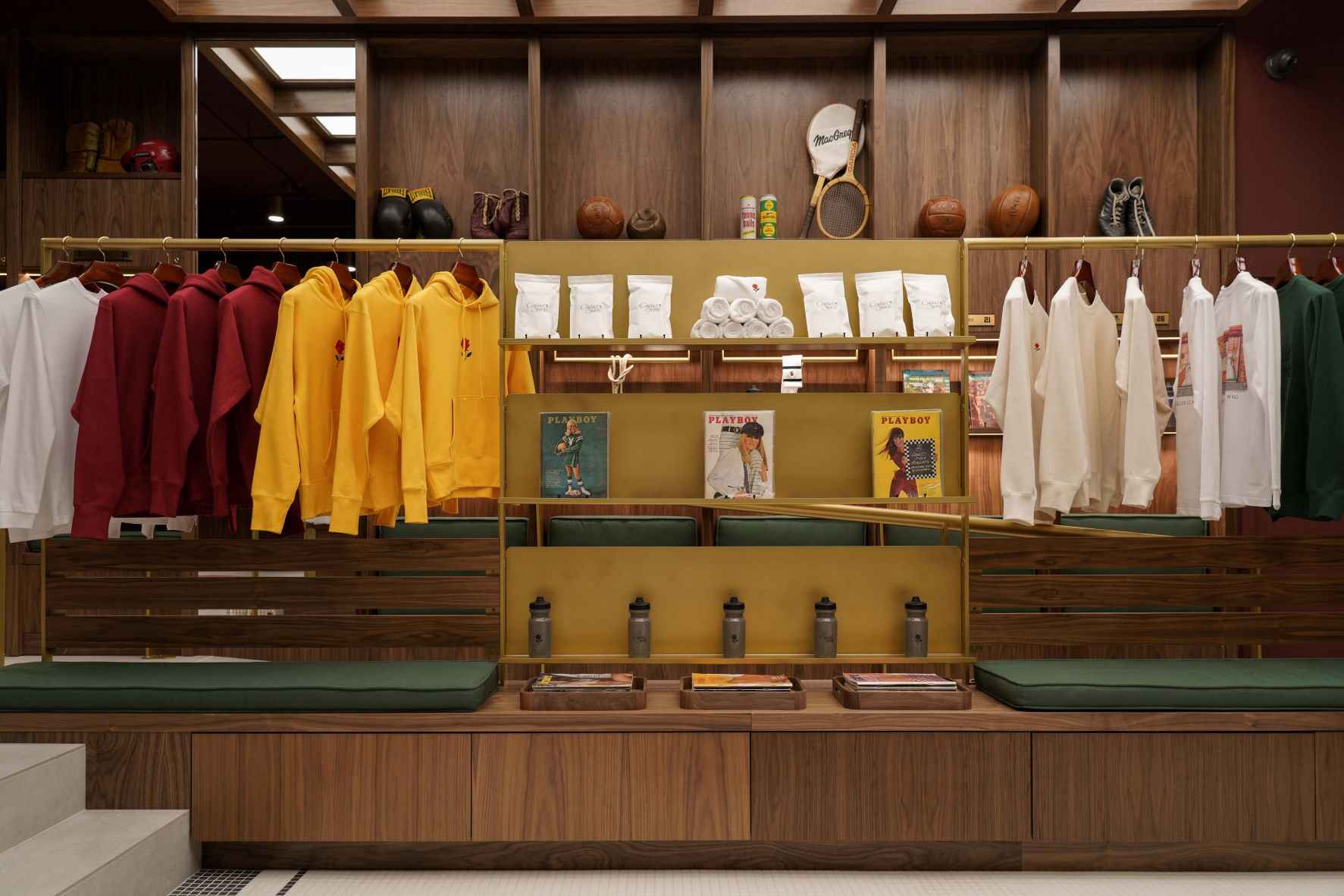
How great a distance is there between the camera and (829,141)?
4246 millimetres

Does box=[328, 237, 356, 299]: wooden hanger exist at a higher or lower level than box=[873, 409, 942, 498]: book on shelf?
higher

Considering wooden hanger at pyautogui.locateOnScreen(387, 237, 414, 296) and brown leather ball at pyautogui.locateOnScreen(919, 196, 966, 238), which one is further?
brown leather ball at pyautogui.locateOnScreen(919, 196, 966, 238)

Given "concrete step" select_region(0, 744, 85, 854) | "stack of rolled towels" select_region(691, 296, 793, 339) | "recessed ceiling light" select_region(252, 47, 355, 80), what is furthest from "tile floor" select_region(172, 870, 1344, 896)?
"recessed ceiling light" select_region(252, 47, 355, 80)

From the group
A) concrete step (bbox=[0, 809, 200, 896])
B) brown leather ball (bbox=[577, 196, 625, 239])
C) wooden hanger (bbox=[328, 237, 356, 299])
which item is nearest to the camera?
concrete step (bbox=[0, 809, 200, 896])

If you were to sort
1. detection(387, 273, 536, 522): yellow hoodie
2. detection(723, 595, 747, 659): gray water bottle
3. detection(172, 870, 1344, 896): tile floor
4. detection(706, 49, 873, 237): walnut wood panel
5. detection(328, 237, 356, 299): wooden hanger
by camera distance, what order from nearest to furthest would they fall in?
detection(172, 870, 1344, 896): tile floor
detection(387, 273, 536, 522): yellow hoodie
detection(723, 595, 747, 659): gray water bottle
detection(328, 237, 356, 299): wooden hanger
detection(706, 49, 873, 237): walnut wood panel

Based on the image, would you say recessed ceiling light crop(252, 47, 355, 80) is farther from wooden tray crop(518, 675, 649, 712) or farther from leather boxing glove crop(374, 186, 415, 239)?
wooden tray crop(518, 675, 649, 712)

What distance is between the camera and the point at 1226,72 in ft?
13.3

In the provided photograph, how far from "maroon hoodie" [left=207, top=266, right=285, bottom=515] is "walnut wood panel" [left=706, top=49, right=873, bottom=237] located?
239cm

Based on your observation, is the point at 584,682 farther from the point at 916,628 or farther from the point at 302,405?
the point at 302,405

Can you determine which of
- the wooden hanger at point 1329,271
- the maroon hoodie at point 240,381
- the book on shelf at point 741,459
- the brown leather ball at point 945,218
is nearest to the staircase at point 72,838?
the maroon hoodie at point 240,381

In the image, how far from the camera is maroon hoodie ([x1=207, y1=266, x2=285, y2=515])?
2.53 metres

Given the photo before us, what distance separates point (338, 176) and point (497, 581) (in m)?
2.72

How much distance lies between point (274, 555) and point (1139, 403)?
9.86 ft

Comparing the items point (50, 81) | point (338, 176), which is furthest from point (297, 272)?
point (50, 81)
